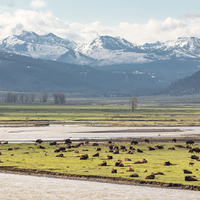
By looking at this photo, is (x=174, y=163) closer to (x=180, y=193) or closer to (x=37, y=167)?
(x=180, y=193)

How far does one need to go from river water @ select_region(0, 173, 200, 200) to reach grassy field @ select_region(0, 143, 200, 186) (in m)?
2.14

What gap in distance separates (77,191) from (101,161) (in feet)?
40.5

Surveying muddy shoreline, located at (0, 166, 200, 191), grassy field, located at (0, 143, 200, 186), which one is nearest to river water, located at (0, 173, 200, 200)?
muddy shoreline, located at (0, 166, 200, 191)

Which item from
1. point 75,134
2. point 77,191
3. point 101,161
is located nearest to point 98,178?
point 77,191

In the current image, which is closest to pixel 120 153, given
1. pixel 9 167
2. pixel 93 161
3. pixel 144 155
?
pixel 144 155

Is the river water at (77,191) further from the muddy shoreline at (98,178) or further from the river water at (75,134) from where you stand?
the river water at (75,134)

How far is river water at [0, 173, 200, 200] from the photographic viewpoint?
29281 mm

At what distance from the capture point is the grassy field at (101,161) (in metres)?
36.0

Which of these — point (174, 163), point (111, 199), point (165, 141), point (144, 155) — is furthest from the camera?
point (165, 141)

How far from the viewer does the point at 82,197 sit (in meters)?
29.5

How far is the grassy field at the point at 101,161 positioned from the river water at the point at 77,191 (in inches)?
84.1

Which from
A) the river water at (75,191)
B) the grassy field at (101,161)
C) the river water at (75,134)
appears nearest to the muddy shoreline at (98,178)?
the grassy field at (101,161)

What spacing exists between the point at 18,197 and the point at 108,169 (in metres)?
11.5

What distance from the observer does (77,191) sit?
102ft
